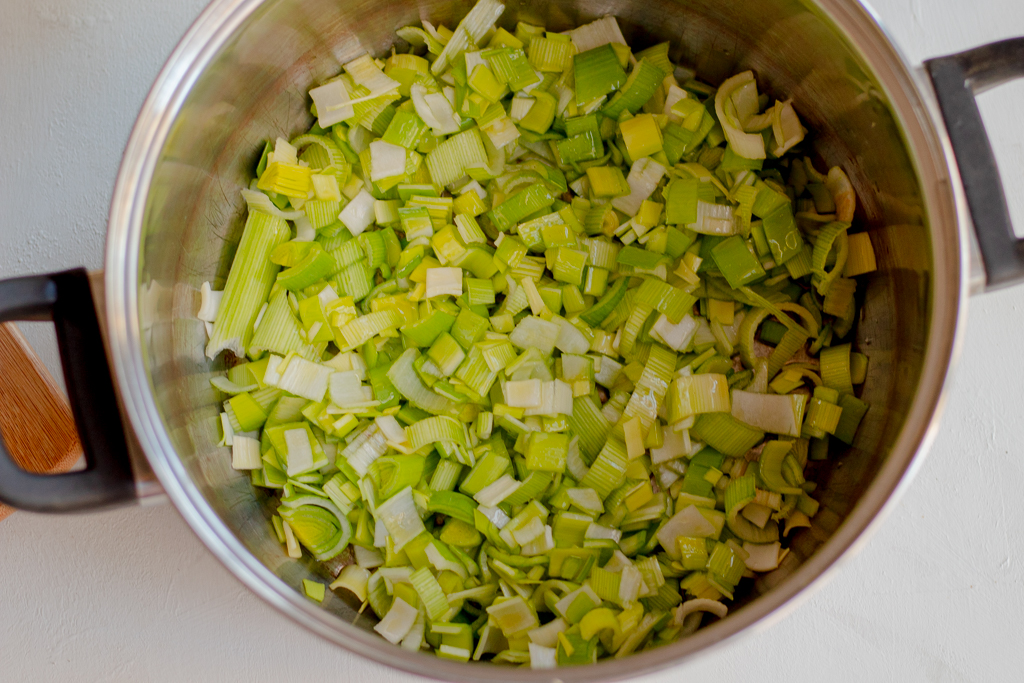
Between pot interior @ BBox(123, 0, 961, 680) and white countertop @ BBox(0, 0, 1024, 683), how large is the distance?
220 millimetres

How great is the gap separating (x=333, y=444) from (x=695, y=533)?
1.89 ft

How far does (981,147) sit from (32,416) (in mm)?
1434

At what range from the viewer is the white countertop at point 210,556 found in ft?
3.42

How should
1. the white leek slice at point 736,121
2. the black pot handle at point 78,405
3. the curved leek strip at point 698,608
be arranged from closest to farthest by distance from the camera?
the black pot handle at point 78,405 → the curved leek strip at point 698,608 → the white leek slice at point 736,121

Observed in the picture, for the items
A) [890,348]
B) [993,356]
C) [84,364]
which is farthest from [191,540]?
[993,356]

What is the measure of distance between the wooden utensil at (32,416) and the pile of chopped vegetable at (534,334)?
35 cm

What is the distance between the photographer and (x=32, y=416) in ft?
3.55

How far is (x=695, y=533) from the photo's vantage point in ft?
3.17

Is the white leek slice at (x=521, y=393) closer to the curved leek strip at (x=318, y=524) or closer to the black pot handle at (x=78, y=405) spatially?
the curved leek strip at (x=318, y=524)

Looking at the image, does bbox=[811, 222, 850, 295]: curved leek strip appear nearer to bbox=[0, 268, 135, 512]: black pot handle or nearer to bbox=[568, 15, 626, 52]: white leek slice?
bbox=[568, 15, 626, 52]: white leek slice

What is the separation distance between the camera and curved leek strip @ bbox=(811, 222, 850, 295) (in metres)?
0.97

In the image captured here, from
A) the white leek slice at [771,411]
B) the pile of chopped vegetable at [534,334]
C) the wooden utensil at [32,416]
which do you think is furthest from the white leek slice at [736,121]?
the wooden utensil at [32,416]

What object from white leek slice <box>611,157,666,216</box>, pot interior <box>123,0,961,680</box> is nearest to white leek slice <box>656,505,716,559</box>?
pot interior <box>123,0,961,680</box>

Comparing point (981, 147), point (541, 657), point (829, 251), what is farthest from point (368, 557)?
point (981, 147)
